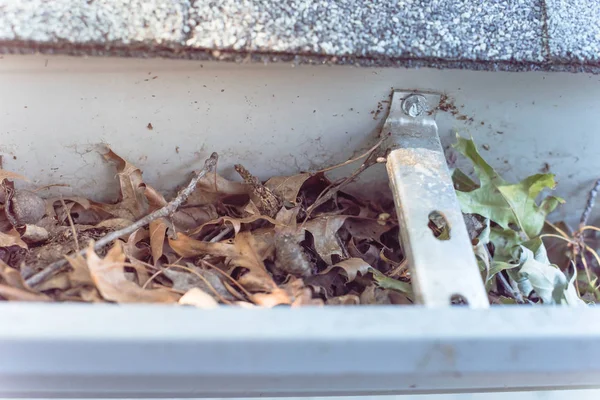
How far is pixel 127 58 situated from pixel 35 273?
0.37m

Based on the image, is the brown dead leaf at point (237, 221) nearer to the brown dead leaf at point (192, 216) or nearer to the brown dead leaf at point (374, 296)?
the brown dead leaf at point (192, 216)

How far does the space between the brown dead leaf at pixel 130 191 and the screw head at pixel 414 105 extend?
Answer: 20.4 inches

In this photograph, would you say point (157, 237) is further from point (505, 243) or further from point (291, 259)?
point (505, 243)

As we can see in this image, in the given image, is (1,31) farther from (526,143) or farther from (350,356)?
(526,143)

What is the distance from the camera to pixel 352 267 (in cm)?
97

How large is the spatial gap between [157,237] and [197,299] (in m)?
0.20

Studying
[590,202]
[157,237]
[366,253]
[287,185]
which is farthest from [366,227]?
[590,202]

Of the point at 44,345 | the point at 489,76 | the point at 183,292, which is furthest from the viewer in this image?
the point at 489,76

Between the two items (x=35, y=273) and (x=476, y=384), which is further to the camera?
(x=35, y=273)

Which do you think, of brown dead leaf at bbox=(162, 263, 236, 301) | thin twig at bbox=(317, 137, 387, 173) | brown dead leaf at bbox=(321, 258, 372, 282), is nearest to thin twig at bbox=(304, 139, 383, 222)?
thin twig at bbox=(317, 137, 387, 173)

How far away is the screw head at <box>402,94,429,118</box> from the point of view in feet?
3.34

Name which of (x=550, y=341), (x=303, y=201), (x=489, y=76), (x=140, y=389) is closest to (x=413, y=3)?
(x=489, y=76)

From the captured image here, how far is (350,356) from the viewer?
0.62 meters

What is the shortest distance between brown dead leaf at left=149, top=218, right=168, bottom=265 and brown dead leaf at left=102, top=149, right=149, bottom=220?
0.08 meters
